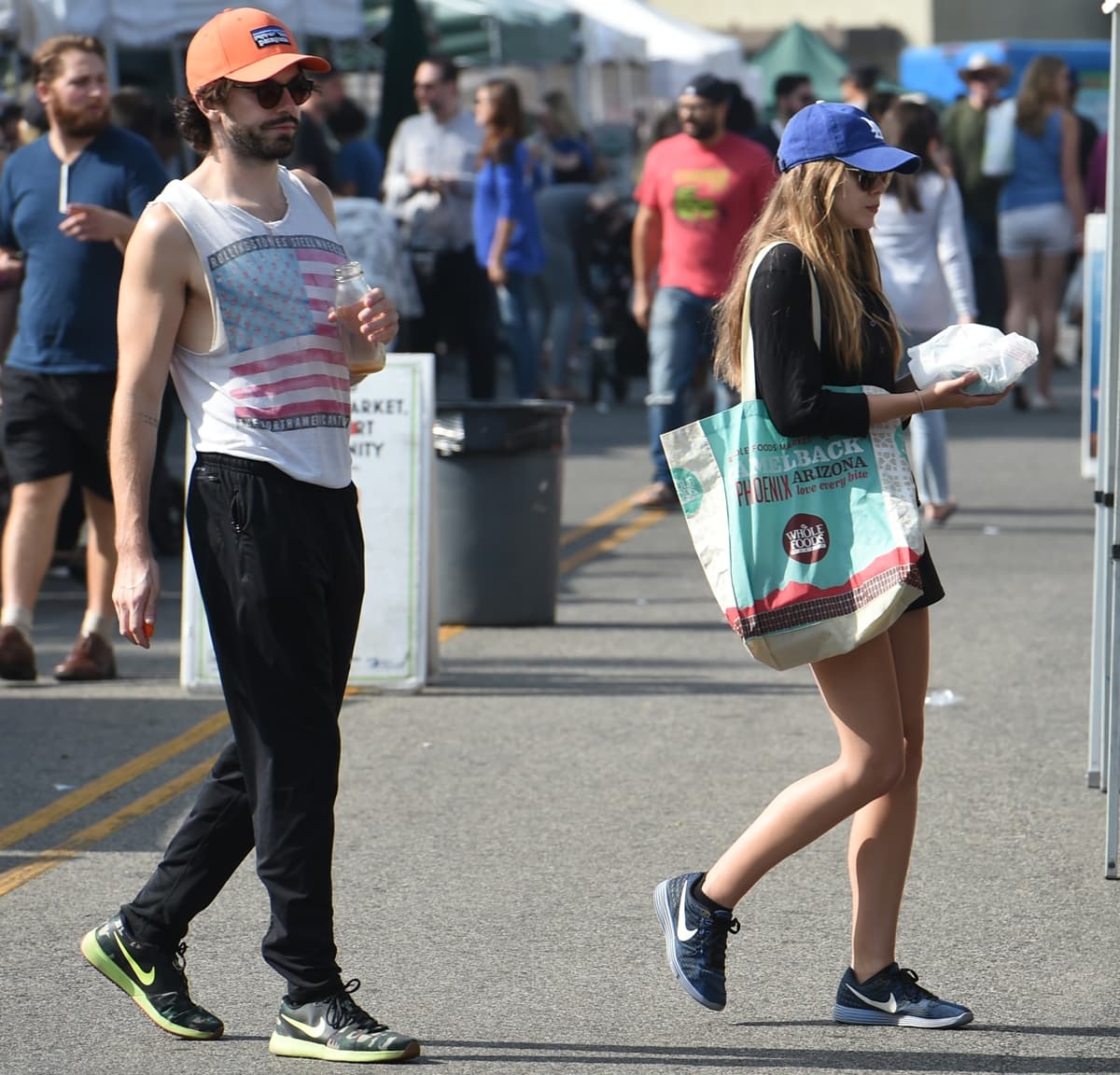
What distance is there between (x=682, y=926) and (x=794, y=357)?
1195 millimetres

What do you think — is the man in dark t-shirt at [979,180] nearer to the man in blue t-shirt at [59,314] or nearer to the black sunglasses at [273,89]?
the man in blue t-shirt at [59,314]

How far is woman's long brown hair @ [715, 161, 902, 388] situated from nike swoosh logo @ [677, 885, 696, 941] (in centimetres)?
107

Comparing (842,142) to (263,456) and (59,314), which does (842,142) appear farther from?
Result: (59,314)

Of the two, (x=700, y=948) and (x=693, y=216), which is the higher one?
(x=693, y=216)

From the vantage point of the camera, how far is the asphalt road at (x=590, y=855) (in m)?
4.53

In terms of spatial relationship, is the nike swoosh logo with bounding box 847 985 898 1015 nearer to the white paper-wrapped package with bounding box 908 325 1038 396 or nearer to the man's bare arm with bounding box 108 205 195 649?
the white paper-wrapped package with bounding box 908 325 1038 396

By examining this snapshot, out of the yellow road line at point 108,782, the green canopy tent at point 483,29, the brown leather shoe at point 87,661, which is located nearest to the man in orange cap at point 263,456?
the yellow road line at point 108,782

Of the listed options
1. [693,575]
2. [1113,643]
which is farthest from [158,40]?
[1113,643]

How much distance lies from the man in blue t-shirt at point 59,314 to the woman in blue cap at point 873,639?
3883 millimetres

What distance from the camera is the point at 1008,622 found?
9.32 meters

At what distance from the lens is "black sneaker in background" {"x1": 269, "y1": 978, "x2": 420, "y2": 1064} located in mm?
4328

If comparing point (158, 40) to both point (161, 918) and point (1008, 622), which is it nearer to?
point (1008, 622)

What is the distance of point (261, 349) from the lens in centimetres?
Result: 430

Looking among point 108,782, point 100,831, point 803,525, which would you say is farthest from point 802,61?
point 803,525
